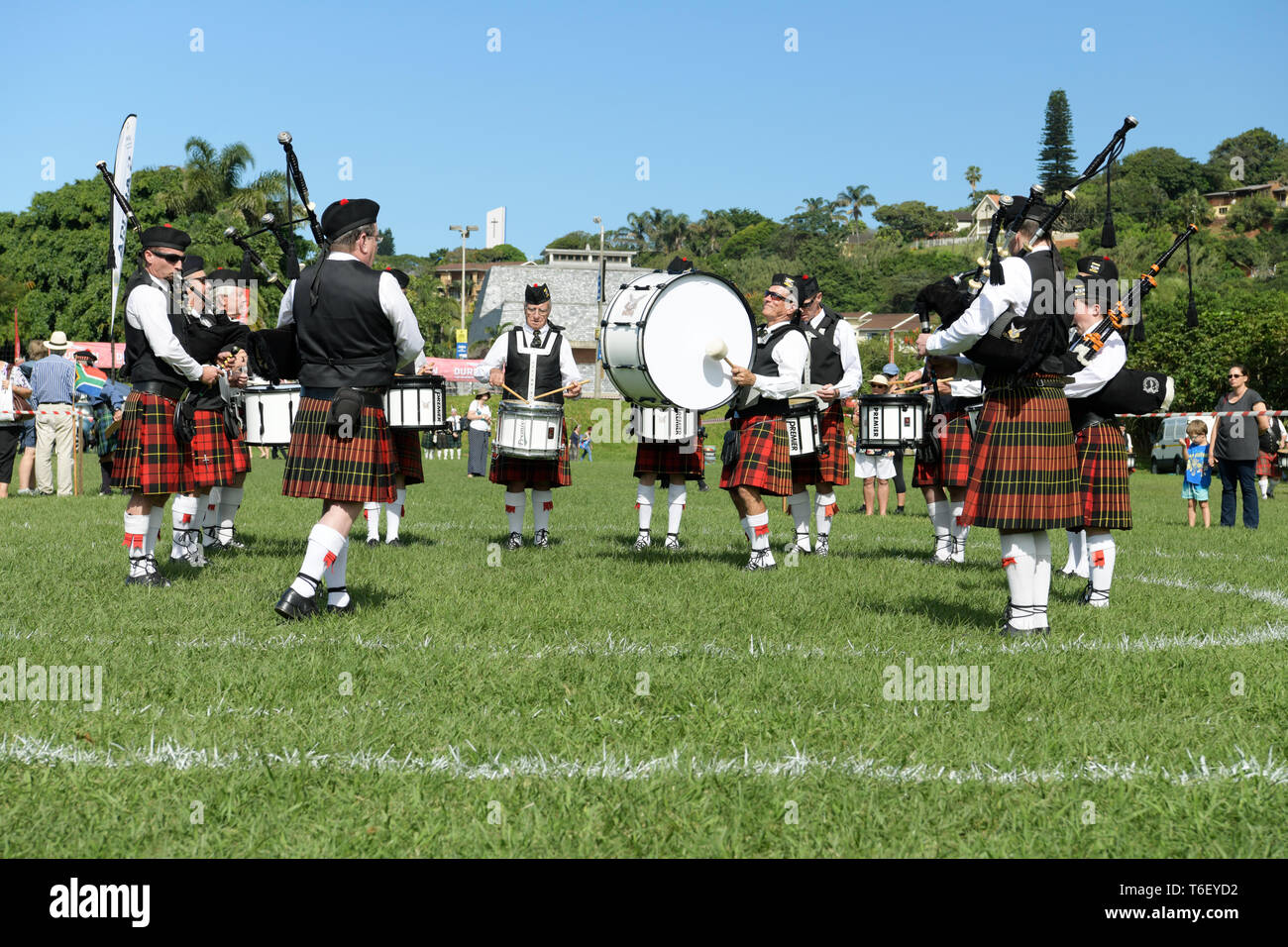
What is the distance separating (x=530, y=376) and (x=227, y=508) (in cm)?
229

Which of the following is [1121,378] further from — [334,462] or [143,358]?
[143,358]

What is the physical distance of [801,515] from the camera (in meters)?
8.44

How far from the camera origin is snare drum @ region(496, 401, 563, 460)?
7762mm

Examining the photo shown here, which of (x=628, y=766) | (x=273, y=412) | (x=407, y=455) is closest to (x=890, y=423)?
(x=407, y=455)

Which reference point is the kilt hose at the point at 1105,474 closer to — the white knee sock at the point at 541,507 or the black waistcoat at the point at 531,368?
the black waistcoat at the point at 531,368

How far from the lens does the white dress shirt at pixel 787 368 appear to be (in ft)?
23.9

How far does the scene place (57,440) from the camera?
1450cm

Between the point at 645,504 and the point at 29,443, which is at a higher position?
the point at 29,443

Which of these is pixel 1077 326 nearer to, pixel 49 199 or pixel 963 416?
pixel 963 416

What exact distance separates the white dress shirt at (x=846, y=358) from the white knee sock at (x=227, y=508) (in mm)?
4218

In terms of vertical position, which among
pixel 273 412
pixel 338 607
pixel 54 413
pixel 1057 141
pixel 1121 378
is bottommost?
pixel 338 607

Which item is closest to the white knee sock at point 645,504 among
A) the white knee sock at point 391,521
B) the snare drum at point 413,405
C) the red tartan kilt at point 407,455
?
the white knee sock at point 391,521
